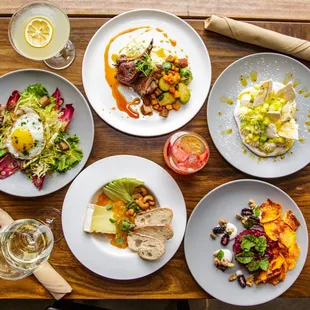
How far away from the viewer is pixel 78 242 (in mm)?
2293

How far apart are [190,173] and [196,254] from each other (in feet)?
1.48

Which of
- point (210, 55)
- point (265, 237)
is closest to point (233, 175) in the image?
point (265, 237)

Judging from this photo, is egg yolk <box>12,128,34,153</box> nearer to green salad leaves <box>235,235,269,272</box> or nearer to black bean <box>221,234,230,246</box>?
black bean <box>221,234,230,246</box>

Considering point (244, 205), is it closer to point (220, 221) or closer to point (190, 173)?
point (220, 221)

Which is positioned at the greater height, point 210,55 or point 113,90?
point 210,55

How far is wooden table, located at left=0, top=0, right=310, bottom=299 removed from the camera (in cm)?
233

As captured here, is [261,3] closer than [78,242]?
No

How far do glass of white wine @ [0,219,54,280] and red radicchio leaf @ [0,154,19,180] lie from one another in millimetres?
275

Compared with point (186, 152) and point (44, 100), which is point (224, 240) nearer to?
point (186, 152)

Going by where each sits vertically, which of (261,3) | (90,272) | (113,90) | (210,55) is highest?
(261,3)

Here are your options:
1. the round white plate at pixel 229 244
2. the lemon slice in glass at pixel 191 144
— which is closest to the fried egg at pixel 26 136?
the lemon slice in glass at pixel 191 144

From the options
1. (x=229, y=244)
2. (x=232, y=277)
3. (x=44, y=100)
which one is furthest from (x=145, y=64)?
(x=232, y=277)

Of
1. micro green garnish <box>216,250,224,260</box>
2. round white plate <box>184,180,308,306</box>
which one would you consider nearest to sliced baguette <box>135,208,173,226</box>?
round white plate <box>184,180,308,306</box>

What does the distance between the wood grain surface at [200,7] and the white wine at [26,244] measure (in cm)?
120
